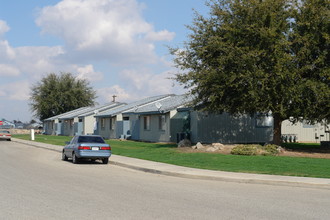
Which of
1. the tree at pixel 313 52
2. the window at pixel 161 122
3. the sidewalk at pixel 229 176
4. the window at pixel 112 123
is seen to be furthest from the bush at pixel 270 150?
the window at pixel 112 123

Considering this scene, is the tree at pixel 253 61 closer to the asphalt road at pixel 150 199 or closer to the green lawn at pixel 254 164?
the green lawn at pixel 254 164

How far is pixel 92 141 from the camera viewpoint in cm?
1991

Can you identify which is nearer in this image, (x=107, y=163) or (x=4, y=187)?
(x=4, y=187)

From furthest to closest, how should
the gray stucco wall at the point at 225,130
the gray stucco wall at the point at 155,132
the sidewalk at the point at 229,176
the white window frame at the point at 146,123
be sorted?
the white window frame at the point at 146,123 → the gray stucco wall at the point at 155,132 → the gray stucco wall at the point at 225,130 → the sidewalk at the point at 229,176

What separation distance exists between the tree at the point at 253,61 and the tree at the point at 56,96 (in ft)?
194

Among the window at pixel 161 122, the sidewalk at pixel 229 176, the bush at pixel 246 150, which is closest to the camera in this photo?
the sidewalk at pixel 229 176

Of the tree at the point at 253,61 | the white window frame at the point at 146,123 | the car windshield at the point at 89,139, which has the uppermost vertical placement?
the tree at the point at 253,61

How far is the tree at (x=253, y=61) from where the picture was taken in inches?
800

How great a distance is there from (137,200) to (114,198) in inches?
24.5

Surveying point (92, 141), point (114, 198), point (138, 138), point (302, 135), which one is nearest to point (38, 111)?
point (138, 138)

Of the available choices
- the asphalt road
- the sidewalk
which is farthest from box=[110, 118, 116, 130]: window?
the asphalt road

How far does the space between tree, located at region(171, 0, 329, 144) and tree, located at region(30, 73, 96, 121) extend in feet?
194

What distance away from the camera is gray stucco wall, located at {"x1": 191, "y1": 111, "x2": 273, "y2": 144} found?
97.9ft

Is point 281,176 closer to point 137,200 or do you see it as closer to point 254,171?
point 254,171
